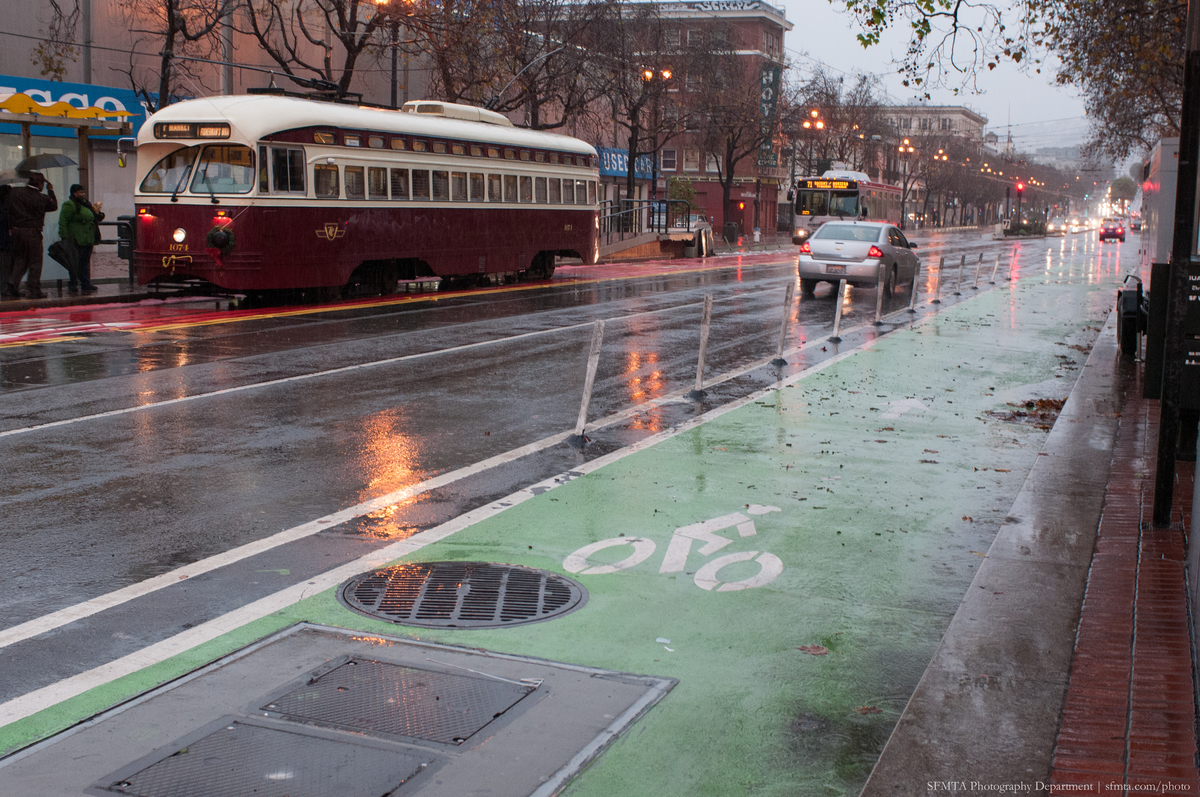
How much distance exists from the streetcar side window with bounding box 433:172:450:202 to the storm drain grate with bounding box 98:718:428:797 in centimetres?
2170

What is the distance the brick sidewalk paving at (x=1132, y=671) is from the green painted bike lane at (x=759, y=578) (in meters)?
0.64

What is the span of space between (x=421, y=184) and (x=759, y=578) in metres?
19.7

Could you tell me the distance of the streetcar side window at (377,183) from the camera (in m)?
23.1

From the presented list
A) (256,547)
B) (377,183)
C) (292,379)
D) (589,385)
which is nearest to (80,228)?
(377,183)

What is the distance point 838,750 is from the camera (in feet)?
13.7

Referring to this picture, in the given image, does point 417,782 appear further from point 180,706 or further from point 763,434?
point 763,434

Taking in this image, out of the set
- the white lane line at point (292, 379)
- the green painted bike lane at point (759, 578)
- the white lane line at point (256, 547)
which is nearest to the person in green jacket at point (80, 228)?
the white lane line at point (292, 379)

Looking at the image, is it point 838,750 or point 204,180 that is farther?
point 204,180

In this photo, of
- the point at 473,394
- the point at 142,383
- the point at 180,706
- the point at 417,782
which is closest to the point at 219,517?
the point at 180,706

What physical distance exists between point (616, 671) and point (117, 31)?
105 feet

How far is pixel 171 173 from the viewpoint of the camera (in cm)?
2089

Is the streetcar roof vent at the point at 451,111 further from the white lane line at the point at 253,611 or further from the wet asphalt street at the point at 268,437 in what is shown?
the white lane line at the point at 253,611

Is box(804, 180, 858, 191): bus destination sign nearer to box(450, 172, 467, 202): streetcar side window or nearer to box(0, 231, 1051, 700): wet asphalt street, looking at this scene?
box(450, 172, 467, 202): streetcar side window

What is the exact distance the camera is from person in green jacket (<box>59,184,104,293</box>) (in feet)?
71.9
